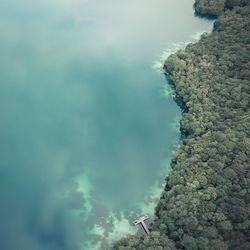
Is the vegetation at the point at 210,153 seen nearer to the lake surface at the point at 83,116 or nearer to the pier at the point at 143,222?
the pier at the point at 143,222

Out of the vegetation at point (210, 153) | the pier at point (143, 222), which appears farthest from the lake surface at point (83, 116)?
the vegetation at point (210, 153)

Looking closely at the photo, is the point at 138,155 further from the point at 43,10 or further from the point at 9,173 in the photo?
the point at 43,10

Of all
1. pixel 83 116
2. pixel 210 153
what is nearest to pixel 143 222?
pixel 210 153

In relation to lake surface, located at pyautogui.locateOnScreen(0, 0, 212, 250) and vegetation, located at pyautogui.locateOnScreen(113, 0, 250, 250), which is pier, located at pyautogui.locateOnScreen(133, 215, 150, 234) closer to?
lake surface, located at pyautogui.locateOnScreen(0, 0, 212, 250)

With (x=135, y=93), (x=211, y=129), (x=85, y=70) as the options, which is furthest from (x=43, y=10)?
(x=211, y=129)

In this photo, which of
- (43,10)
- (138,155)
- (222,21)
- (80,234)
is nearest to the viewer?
(80,234)

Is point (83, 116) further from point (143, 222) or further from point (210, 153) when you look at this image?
point (210, 153)

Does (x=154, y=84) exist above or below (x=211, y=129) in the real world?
above
